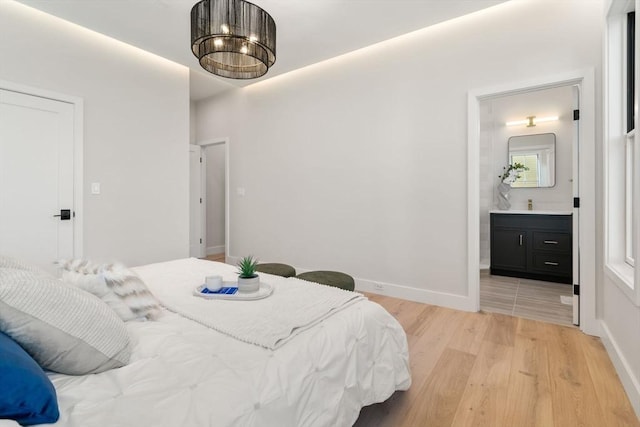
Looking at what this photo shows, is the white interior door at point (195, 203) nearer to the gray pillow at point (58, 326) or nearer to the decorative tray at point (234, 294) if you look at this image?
the decorative tray at point (234, 294)

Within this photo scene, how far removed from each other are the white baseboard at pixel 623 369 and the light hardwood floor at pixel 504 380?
37mm

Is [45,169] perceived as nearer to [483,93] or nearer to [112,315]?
[112,315]

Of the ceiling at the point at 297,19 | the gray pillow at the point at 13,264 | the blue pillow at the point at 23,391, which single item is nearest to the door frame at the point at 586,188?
the ceiling at the point at 297,19

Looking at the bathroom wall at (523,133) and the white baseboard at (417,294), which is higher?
the bathroom wall at (523,133)

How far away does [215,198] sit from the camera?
20.1 ft

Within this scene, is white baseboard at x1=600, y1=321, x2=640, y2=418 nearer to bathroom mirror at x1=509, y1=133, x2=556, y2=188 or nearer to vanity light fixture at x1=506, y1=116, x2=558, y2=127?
bathroom mirror at x1=509, y1=133, x2=556, y2=188

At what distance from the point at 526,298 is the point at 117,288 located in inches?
149

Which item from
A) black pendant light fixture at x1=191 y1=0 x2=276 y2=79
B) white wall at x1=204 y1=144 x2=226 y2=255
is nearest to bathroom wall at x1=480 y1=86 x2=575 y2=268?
black pendant light fixture at x1=191 y1=0 x2=276 y2=79

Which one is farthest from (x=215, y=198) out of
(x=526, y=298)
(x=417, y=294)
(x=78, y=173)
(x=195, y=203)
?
(x=526, y=298)

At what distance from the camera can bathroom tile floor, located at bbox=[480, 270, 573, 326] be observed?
2900mm

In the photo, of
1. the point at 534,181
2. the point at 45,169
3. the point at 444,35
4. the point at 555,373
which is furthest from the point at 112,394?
the point at 534,181

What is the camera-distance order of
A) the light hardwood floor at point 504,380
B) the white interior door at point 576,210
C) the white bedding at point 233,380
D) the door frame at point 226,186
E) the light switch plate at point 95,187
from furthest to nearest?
the door frame at point 226,186
the light switch plate at point 95,187
the white interior door at point 576,210
the light hardwood floor at point 504,380
the white bedding at point 233,380

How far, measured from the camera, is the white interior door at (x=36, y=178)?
2697 mm

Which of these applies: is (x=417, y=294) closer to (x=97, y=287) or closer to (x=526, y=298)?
(x=526, y=298)
